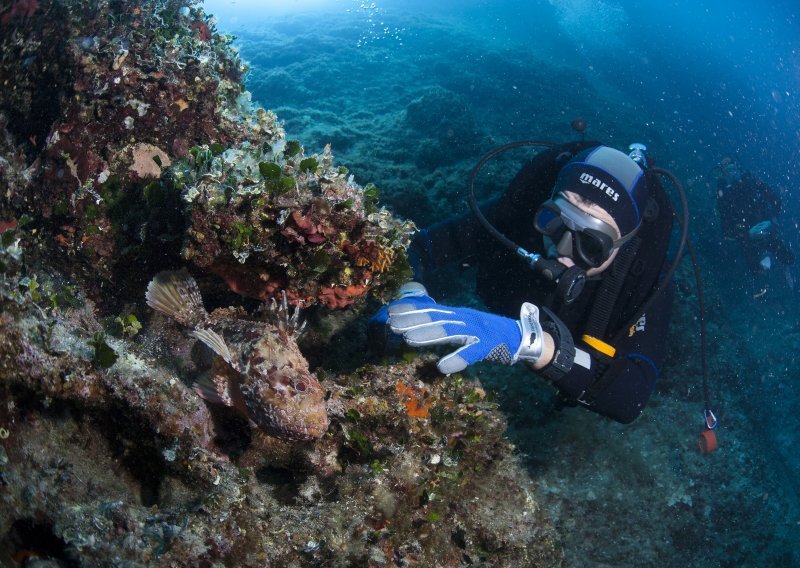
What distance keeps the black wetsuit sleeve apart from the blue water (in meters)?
1.56

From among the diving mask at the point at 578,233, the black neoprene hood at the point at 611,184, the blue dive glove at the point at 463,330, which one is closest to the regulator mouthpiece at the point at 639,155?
the black neoprene hood at the point at 611,184

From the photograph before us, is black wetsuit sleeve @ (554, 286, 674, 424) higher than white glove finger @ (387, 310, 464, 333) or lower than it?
lower

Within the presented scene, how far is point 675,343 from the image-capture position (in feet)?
22.4

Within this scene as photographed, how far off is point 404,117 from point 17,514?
434 inches

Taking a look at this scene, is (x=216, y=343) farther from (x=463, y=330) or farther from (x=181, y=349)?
(x=463, y=330)

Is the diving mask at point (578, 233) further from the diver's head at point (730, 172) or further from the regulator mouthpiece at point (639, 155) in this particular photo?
the diver's head at point (730, 172)

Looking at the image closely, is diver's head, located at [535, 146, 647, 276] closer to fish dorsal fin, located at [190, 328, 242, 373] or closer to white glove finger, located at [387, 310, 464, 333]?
white glove finger, located at [387, 310, 464, 333]

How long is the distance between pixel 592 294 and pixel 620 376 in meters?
0.91

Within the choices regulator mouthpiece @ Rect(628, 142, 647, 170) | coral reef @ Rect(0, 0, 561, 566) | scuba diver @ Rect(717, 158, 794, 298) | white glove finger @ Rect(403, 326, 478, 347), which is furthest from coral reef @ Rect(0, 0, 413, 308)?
scuba diver @ Rect(717, 158, 794, 298)

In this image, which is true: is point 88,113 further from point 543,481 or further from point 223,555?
point 543,481

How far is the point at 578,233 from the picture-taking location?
4.12 meters

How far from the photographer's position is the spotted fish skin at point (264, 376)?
2.45 m

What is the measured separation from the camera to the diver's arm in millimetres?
3941

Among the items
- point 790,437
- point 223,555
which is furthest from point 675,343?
point 223,555
